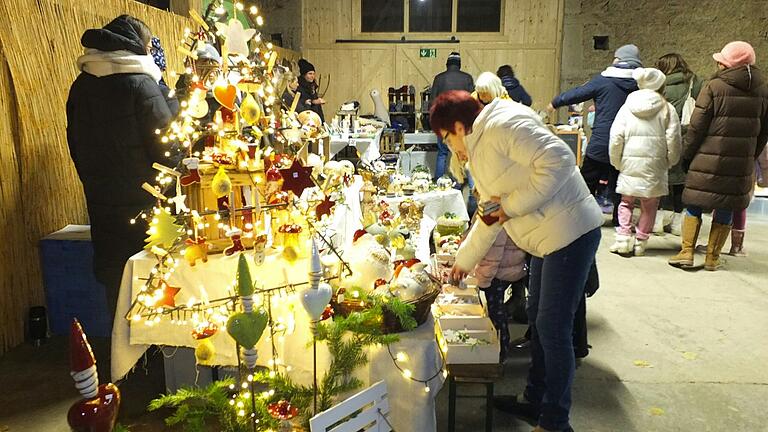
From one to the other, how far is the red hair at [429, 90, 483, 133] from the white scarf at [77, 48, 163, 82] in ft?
4.57

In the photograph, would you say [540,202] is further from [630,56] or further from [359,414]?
[630,56]

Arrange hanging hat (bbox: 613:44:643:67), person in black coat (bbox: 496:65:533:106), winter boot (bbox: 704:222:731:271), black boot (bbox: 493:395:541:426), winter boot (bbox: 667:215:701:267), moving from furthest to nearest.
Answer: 1. person in black coat (bbox: 496:65:533:106)
2. hanging hat (bbox: 613:44:643:67)
3. winter boot (bbox: 667:215:701:267)
4. winter boot (bbox: 704:222:731:271)
5. black boot (bbox: 493:395:541:426)

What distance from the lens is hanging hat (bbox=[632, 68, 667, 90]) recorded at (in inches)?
191

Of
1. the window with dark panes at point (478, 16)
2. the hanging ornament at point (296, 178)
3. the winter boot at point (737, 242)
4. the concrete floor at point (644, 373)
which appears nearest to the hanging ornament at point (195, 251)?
the hanging ornament at point (296, 178)

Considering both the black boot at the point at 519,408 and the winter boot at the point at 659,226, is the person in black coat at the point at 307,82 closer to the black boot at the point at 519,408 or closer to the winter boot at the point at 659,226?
the winter boot at the point at 659,226

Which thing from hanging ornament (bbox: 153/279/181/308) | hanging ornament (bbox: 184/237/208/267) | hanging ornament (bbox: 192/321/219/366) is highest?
hanging ornament (bbox: 184/237/208/267)

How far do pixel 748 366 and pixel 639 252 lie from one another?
2152 mm

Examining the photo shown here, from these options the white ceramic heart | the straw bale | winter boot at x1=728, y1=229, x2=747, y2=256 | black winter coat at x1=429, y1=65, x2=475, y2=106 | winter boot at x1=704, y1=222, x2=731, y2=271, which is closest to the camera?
the white ceramic heart

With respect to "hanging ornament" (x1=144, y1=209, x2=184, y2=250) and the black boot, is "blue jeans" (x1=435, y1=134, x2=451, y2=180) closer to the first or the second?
the black boot

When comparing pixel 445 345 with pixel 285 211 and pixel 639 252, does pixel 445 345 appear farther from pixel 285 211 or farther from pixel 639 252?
pixel 639 252

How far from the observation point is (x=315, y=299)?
1.77 metres

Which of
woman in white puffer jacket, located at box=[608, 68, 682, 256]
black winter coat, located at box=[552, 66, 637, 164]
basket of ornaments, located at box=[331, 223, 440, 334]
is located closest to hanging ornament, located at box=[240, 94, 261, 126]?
basket of ornaments, located at box=[331, 223, 440, 334]

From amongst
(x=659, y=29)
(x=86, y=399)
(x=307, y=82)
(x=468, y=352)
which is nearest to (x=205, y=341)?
(x=86, y=399)

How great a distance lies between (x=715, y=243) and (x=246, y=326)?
4.42 meters
